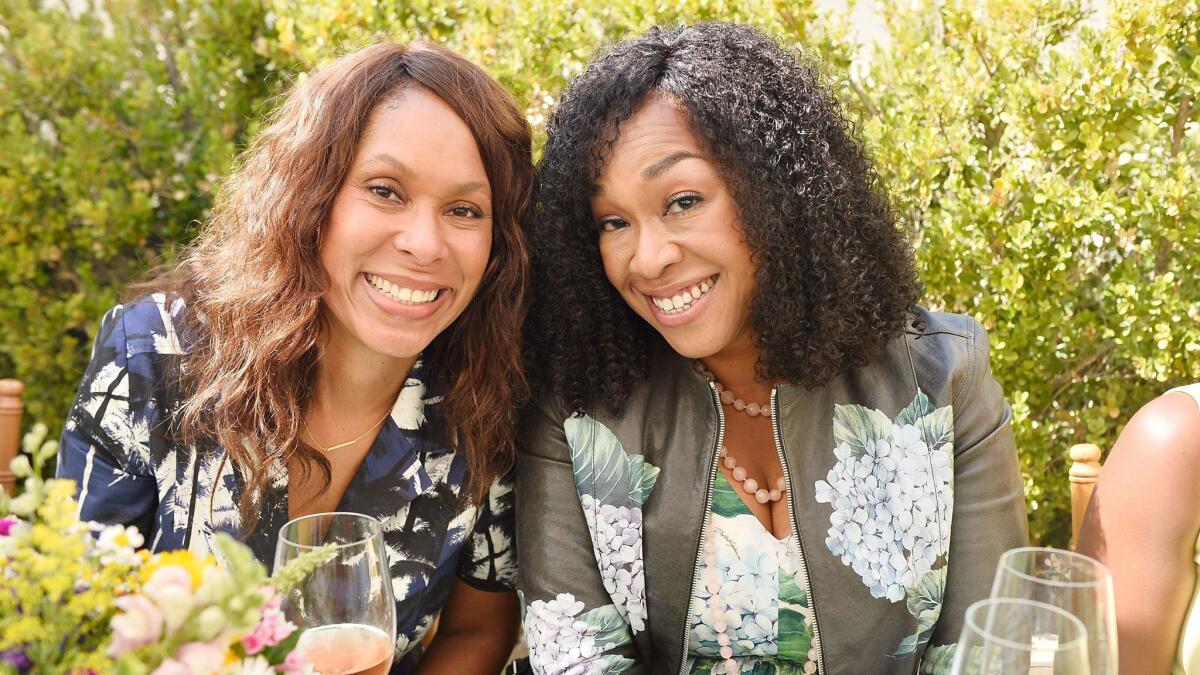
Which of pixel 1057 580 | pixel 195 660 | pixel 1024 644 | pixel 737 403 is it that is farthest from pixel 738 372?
pixel 195 660

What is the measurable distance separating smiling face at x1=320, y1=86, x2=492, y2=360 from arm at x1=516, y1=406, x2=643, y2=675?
14.7 inches

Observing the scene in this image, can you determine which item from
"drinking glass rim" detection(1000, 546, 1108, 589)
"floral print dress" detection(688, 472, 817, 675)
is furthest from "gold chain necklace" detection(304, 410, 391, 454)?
"drinking glass rim" detection(1000, 546, 1108, 589)

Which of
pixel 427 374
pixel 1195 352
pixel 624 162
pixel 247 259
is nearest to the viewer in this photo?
pixel 624 162

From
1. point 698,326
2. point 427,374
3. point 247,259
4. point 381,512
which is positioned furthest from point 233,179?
point 698,326

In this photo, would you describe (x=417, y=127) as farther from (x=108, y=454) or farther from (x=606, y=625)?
(x=606, y=625)

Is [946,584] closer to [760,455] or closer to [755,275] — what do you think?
[760,455]

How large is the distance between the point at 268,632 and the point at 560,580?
47.4 inches

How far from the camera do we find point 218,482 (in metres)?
2.16

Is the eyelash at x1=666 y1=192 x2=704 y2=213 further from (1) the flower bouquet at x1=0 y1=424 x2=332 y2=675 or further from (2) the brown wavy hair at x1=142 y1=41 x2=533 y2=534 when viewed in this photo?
(1) the flower bouquet at x1=0 y1=424 x2=332 y2=675

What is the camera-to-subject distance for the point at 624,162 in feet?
6.75

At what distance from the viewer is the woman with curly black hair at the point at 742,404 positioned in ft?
6.78

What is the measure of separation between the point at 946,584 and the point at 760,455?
0.43m

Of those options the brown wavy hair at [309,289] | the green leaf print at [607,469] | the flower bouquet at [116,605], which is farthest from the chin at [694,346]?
the flower bouquet at [116,605]

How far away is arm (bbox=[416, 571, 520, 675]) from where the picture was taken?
2385mm
